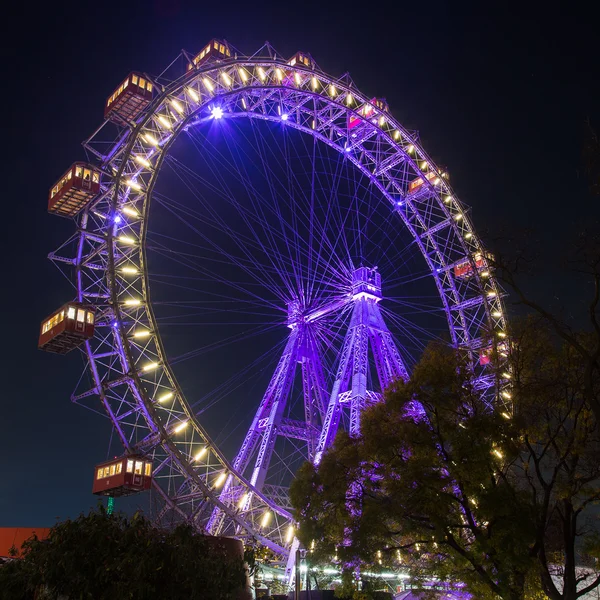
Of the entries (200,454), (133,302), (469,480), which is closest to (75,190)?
(133,302)

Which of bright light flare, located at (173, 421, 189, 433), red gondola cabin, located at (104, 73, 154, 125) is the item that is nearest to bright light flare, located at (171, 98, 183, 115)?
red gondola cabin, located at (104, 73, 154, 125)

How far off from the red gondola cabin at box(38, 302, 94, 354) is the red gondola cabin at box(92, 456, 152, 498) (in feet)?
16.7

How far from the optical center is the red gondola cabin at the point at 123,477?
2297cm

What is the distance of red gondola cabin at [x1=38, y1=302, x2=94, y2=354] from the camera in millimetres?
23672

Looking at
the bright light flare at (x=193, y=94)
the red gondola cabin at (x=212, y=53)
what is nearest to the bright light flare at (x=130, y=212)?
the bright light flare at (x=193, y=94)

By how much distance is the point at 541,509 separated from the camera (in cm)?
1415

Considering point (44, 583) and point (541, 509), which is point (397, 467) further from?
point (44, 583)

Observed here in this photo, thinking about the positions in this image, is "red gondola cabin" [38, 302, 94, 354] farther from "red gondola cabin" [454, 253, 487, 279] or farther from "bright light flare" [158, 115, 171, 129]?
→ "red gondola cabin" [454, 253, 487, 279]

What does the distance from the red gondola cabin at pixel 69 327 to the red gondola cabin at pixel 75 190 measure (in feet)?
17.6

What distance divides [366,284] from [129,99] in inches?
592

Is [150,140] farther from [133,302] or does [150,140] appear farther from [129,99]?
[133,302]

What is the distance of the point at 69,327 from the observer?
2355cm

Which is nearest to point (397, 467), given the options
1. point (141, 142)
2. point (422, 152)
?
point (141, 142)

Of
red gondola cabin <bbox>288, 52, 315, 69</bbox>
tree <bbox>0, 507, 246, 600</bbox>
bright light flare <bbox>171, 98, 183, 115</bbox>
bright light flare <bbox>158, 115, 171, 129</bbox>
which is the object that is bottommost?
tree <bbox>0, 507, 246, 600</bbox>
